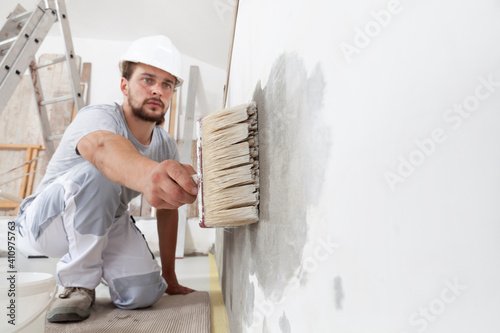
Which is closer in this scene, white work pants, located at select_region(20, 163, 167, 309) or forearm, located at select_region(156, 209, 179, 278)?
white work pants, located at select_region(20, 163, 167, 309)

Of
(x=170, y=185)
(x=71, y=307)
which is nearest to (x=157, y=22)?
(x=71, y=307)

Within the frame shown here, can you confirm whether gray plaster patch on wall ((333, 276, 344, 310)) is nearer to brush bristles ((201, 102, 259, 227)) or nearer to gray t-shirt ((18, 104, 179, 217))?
brush bristles ((201, 102, 259, 227))

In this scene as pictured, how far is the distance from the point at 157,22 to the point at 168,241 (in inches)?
110

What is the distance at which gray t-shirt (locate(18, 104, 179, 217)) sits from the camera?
1343 millimetres

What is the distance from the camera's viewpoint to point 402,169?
28cm

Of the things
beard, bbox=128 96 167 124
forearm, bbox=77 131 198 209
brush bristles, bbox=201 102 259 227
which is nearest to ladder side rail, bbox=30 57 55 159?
beard, bbox=128 96 167 124

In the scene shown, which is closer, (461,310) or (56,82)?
(461,310)

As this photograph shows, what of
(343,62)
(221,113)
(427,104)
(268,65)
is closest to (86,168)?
(221,113)

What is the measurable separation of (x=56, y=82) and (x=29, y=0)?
1.02m

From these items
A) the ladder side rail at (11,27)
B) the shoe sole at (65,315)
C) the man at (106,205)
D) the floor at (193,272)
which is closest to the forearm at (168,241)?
the man at (106,205)

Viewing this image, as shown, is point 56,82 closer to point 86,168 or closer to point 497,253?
point 86,168

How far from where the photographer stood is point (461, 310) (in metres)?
0.23

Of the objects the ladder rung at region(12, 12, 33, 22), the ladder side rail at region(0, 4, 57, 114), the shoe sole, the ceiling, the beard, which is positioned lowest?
the shoe sole

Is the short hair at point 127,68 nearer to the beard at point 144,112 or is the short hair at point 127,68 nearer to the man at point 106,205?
the man at point 106,205
